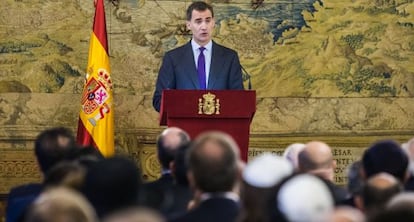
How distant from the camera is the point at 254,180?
190 inches

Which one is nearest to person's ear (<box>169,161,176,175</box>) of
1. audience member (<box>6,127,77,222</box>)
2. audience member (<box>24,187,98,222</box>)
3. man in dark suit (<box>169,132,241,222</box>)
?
audience member (<box>6,127,77,222</box>)

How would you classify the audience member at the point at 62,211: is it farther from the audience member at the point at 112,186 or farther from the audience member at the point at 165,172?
the audience member at the point at 165,172

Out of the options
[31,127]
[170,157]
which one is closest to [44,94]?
[31,127]

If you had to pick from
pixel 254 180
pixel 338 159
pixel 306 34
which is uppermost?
pixel 306 34

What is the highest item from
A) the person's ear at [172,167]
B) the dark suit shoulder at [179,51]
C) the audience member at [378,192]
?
the dark suit shoulder at [179,51]

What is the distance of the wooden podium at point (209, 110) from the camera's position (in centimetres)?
888

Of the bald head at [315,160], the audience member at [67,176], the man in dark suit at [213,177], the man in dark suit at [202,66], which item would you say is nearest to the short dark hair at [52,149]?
the audience member at [67,176]

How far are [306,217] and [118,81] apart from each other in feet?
28.5

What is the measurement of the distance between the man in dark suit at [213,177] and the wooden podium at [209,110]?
3.83 m

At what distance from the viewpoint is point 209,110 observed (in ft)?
29.2

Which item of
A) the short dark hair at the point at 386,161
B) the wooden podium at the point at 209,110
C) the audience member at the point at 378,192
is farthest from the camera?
the wooden podium at the point at 209,110

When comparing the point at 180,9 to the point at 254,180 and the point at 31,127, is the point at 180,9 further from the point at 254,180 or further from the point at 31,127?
the point at 254,180

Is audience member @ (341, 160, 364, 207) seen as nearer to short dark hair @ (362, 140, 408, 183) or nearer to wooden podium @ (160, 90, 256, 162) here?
short dark hair @ (362, 140, 408, 183)

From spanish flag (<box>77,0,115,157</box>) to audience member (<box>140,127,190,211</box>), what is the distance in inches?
177
